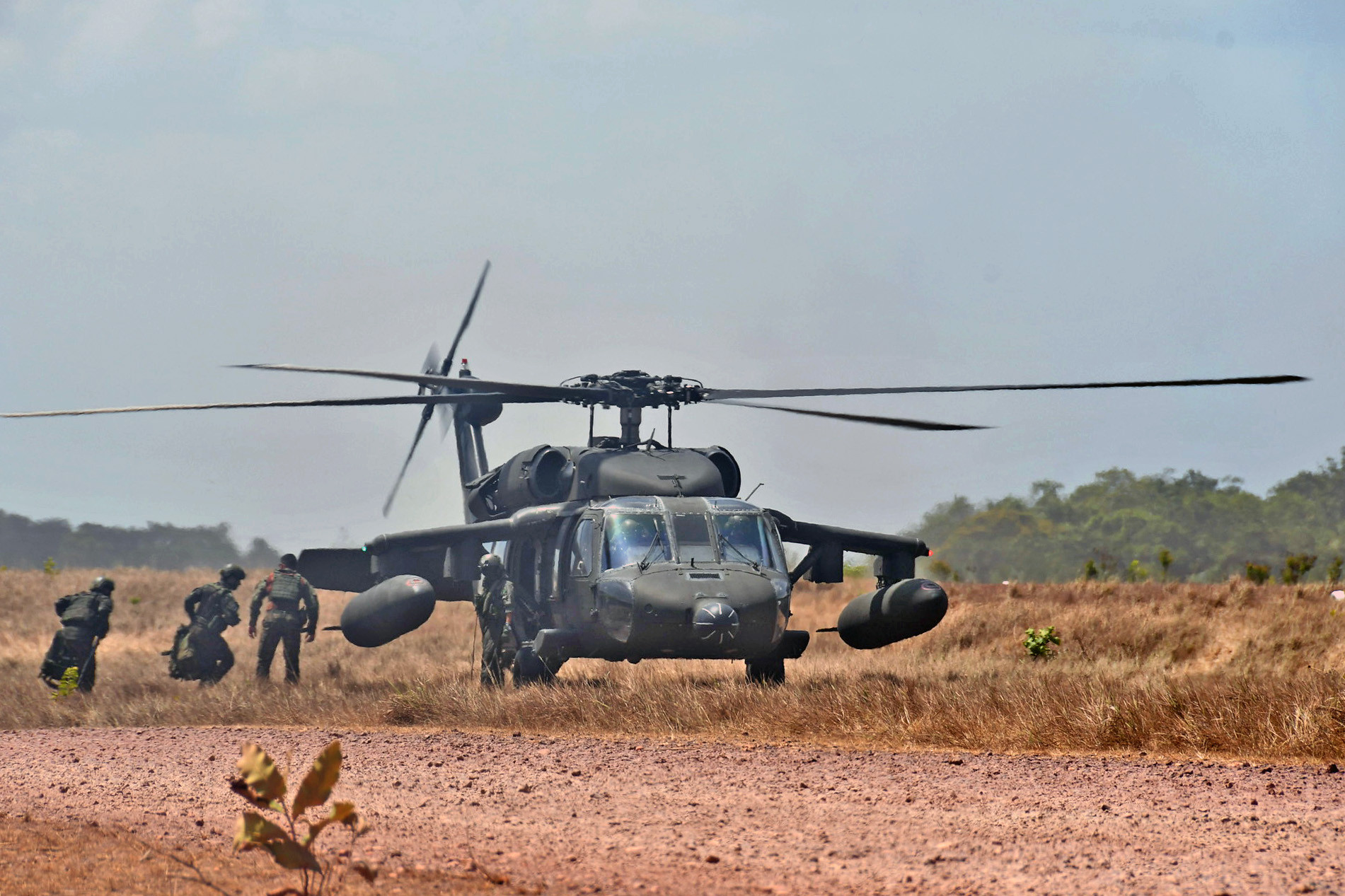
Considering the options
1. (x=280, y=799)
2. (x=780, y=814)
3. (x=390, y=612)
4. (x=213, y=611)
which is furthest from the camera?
(x=213, y=611)

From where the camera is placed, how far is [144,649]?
86.2 ft

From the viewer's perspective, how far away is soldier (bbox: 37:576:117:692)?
16.2 meters

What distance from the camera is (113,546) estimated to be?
3617 inches

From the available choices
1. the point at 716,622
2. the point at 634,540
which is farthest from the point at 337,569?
the point at 716,622

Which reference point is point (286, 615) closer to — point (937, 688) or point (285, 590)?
point (285, 590)

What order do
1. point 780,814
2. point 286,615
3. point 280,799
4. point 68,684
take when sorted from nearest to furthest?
point 280,799 < point 780,814 < point 68,684 < point 286,615

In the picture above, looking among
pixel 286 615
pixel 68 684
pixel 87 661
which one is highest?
pixel 286 615

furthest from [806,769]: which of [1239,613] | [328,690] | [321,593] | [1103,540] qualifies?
[1103,540]

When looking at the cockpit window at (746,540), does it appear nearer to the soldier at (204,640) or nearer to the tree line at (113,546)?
the soldier at (204,640)

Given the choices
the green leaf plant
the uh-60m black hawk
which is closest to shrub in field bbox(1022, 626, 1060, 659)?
the uh-60m black hawk

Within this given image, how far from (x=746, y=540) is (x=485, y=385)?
3.03 m

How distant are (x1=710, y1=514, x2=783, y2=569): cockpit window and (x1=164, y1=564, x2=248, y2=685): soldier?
23.7ft

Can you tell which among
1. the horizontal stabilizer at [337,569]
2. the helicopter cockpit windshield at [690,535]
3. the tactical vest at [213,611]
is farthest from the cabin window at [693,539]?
the tactical vest at [213,611]

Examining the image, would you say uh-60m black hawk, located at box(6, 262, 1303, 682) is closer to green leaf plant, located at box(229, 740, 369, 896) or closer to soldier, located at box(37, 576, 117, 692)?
soldier, located at box(37, 576, 117, 692)
